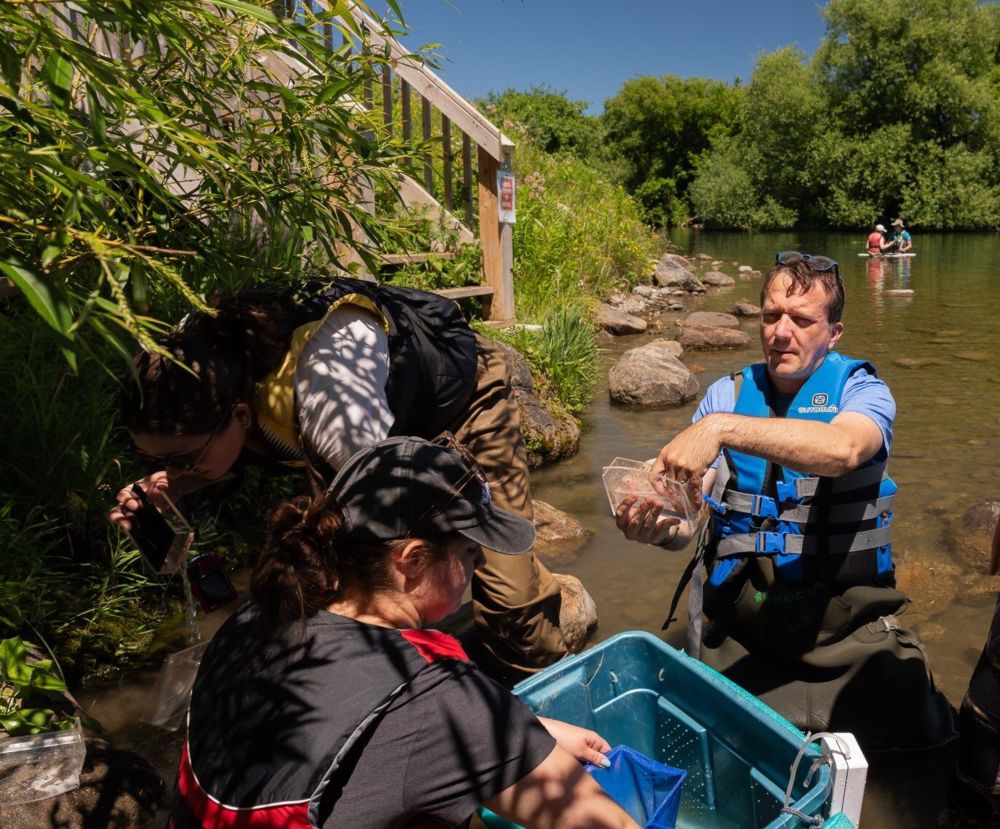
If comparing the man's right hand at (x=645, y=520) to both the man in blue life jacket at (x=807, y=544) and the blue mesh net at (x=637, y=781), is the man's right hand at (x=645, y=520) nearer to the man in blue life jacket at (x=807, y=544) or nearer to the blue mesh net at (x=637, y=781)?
the man in blue life jacket at (x=807, y=544)

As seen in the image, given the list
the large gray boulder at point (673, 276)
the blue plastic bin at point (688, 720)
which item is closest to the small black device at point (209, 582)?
the blue plastic bin at point (688, 720)

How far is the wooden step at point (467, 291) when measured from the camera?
6.86 meters

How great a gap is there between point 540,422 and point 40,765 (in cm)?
439

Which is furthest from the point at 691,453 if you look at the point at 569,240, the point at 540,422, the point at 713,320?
the point at 713,320

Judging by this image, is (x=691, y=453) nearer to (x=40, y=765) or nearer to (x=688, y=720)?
(x=688, y=720)

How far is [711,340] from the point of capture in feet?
37.4

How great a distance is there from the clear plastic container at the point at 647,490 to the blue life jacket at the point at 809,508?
1.55 feet

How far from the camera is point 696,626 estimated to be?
2965 millimetres


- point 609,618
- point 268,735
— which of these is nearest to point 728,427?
point 268,735

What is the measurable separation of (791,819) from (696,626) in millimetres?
975

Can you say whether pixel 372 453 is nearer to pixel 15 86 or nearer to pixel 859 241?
pixel 15 86

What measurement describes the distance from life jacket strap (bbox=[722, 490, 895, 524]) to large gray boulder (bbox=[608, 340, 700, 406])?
520 cm

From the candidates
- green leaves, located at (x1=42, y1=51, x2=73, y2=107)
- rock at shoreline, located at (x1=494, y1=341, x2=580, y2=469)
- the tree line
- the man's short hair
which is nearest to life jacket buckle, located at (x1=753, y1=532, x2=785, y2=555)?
the man's short hair

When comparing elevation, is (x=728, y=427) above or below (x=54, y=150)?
below
